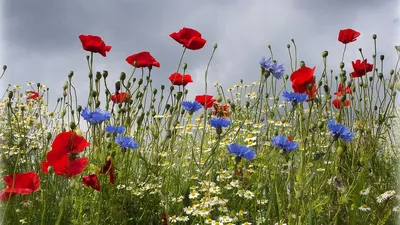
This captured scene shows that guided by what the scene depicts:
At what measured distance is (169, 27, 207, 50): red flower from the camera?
2.48 m

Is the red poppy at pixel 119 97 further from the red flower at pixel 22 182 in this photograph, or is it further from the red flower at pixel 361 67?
the red flower at pixel 361 67

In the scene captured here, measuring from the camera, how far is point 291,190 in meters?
1.90

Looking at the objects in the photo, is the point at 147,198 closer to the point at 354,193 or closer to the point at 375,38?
the point at 354,193

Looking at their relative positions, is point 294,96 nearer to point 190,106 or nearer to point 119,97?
point 190,106

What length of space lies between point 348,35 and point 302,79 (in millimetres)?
757

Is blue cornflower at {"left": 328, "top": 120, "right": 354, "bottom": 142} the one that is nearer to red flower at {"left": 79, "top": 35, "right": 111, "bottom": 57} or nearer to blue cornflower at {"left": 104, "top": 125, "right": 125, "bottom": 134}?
blue cornflower at {"left": 104, "top": 125, "right": 125, "bottom": 134}

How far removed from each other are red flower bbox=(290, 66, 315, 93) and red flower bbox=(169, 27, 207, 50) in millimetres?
556

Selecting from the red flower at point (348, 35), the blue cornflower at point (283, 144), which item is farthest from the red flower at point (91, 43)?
the red flower at point (348, 35)

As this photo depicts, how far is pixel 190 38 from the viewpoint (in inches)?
98.7

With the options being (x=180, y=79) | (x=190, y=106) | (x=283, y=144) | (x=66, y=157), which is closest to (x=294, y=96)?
(x=283, y=144)

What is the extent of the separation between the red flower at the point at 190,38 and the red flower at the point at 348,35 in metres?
0.81

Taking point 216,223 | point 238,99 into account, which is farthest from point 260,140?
point 238,99

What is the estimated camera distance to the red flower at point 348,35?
8.91ft

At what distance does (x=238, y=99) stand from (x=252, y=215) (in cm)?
181
